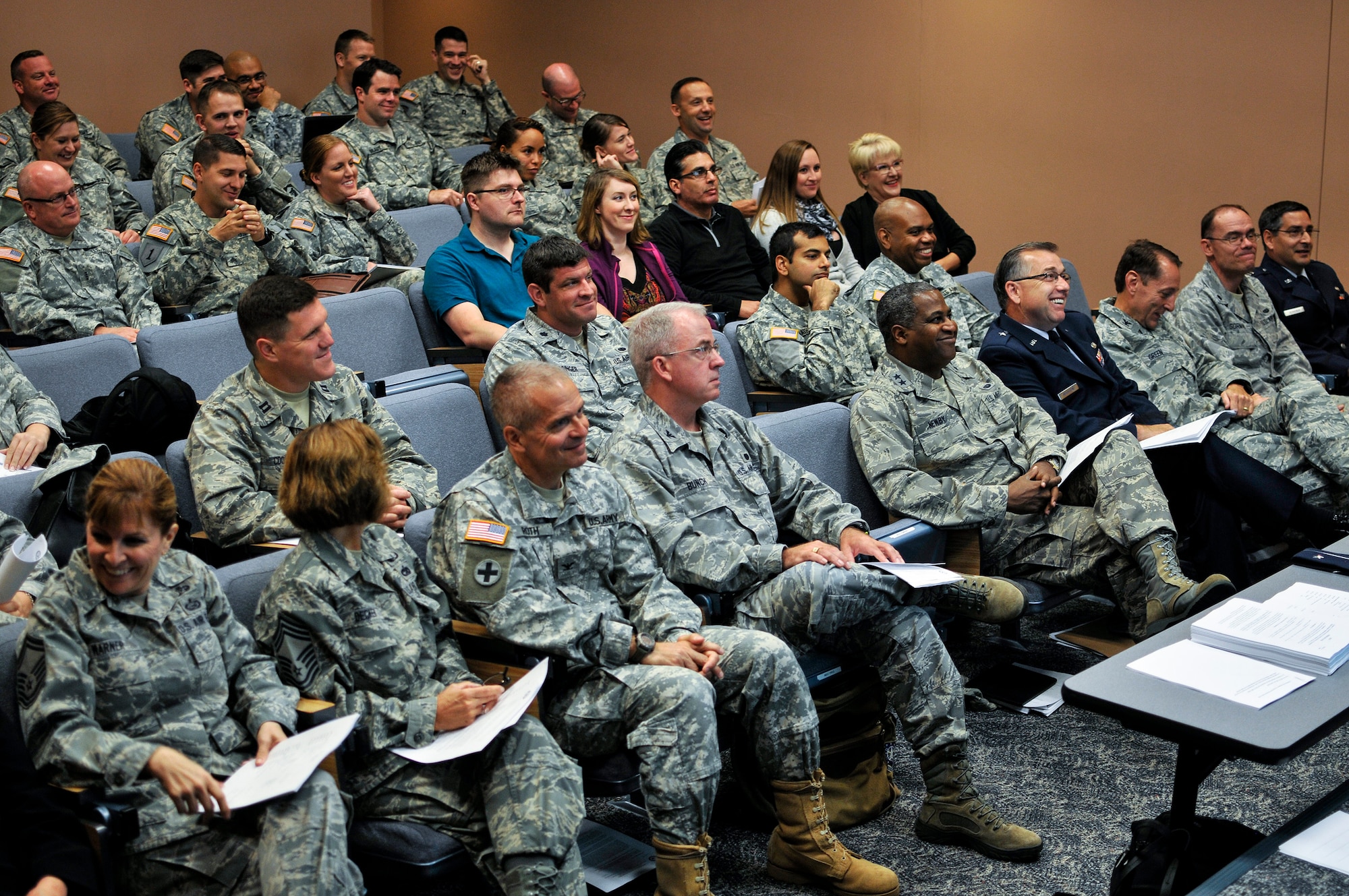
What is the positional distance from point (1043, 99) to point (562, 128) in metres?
2.51

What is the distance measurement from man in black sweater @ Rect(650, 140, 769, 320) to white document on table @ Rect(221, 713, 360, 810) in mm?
3113

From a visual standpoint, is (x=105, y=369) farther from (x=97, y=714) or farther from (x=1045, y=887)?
(x=1045, y=887)

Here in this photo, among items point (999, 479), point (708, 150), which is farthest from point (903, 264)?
point (708, 150)

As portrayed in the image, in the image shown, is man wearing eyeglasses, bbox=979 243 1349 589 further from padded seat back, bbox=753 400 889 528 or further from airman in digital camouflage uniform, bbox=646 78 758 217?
airman in digital camouflage uniform, bbox=646 78 758 217

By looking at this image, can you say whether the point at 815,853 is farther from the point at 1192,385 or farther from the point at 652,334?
the point at 1192,385

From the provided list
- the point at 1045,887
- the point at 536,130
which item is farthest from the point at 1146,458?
the point at 536,130

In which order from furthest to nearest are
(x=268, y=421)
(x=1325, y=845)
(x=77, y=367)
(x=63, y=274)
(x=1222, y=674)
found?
(x=63, y=274) → (x=77, y=367) → (x=268, y=421) → (x=1222, y=674) → (x=1325, y=845)

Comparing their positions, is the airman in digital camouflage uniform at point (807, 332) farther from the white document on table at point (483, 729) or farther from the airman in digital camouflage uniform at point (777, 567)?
the white document on table at point (483, 729)

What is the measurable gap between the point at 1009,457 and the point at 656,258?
1.63m

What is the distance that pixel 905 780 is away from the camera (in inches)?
111

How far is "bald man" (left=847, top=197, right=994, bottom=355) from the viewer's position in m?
4.23

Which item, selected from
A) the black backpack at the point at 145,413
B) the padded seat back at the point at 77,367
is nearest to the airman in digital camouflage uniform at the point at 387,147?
the padded seat back at the point at 77,367

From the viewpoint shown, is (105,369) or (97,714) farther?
(105,369)

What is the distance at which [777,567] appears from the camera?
2590 mm
